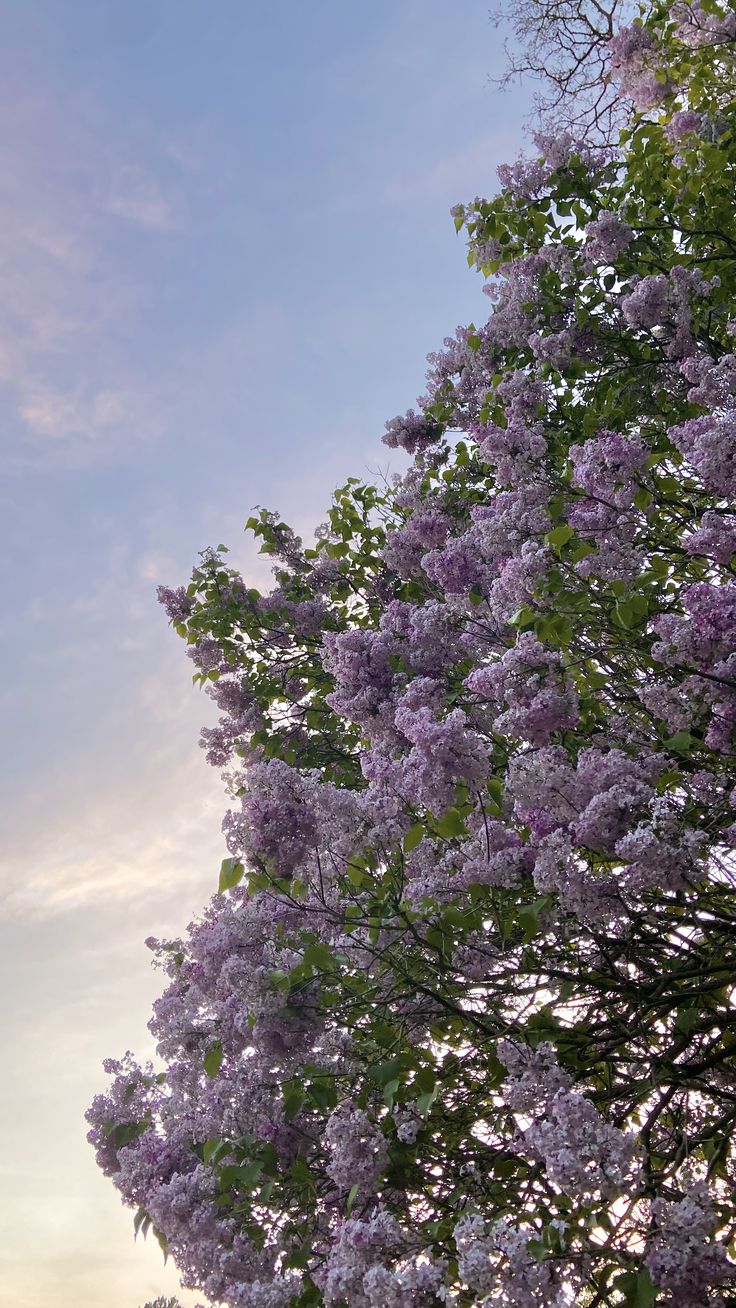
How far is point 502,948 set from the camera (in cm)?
408

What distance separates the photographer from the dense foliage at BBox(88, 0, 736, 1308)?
3289 mm

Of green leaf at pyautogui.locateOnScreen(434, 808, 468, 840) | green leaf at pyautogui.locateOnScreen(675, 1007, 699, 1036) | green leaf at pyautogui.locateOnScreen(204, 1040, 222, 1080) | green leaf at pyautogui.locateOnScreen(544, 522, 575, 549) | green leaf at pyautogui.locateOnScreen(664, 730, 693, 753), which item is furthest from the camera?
green leaf at pyautogui.locateOnScreen(544, 522, 575, 549)

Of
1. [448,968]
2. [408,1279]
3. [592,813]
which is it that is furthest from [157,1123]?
[592,813]

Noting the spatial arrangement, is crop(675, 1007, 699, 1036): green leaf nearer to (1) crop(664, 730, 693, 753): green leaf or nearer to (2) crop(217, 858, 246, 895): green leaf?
(1) crop(664, 730, 693, 753): green leaf

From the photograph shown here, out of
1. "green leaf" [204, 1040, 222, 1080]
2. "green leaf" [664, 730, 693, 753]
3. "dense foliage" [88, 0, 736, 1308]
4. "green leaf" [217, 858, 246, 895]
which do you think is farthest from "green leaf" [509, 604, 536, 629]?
"green leaf" [204, 1040, 222, 1080]


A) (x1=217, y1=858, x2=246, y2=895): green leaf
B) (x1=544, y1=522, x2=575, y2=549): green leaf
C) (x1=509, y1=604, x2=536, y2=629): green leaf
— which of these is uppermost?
(x1=544, y1=522, x2=575, y2=549): green leaf

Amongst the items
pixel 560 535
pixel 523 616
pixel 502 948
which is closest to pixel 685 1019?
pixel 502 948

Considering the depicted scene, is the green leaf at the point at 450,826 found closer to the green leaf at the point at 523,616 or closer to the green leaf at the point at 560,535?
the green leaf at the point at 523,616

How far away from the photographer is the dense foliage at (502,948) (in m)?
3.29

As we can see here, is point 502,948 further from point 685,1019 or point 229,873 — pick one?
point 229,873

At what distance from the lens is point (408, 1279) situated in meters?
2.98

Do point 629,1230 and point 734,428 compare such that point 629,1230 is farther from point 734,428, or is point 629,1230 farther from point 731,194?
point 731,194

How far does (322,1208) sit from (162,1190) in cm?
73

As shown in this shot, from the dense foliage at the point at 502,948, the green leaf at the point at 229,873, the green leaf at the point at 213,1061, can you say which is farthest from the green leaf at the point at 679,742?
the green leaf at the point at 213,1061
